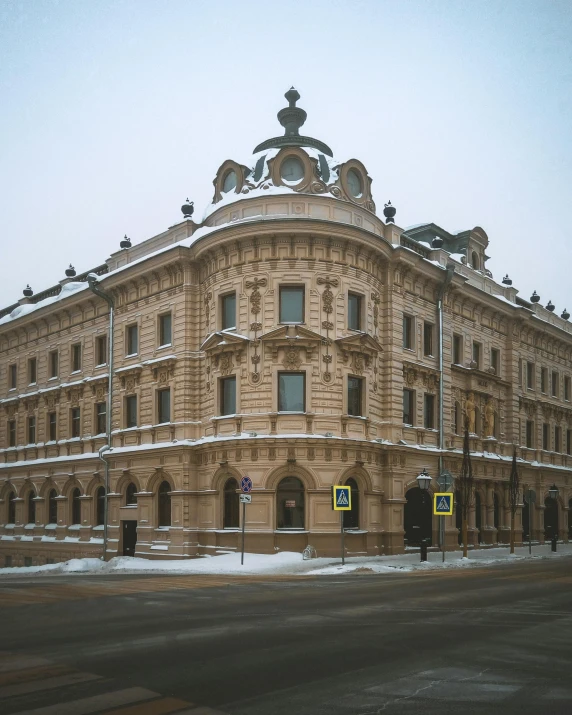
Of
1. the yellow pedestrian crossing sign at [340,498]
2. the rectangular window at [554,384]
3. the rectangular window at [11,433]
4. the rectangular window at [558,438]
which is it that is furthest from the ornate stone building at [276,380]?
the rectangular window at [554,384]

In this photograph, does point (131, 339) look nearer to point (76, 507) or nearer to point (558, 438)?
point (76, 507)

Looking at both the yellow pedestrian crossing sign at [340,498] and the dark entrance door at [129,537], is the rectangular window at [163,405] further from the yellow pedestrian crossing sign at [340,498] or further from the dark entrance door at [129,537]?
the yellow pedestrian crossing sign at [340,498]

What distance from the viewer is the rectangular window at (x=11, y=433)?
47.8 m

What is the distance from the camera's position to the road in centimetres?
746

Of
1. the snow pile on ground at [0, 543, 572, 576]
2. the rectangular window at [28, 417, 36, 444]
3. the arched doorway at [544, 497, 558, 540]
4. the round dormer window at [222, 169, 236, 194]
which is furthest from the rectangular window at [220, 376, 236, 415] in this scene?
the arched doorway at [544, 497, 558, 540]

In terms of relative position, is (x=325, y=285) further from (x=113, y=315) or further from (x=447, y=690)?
(x=447, y=690)

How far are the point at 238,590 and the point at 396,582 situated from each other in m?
4.32

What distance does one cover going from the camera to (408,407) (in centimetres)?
3672

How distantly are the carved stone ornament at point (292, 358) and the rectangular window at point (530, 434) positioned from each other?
2052 centimetres

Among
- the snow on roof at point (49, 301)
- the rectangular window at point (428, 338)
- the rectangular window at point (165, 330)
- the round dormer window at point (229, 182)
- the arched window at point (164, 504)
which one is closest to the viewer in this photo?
the round dormer window at point (229, 182)

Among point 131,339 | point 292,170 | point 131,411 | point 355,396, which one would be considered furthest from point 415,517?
point 292,170

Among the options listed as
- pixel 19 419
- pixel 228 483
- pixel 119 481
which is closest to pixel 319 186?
pixel 228 483

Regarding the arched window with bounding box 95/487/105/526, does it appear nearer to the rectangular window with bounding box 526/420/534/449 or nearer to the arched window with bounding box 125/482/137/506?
the arched window with bounding box 125/482/137/506

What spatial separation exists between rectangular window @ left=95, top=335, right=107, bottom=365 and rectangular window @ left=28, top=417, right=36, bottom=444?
7463 millimetres
